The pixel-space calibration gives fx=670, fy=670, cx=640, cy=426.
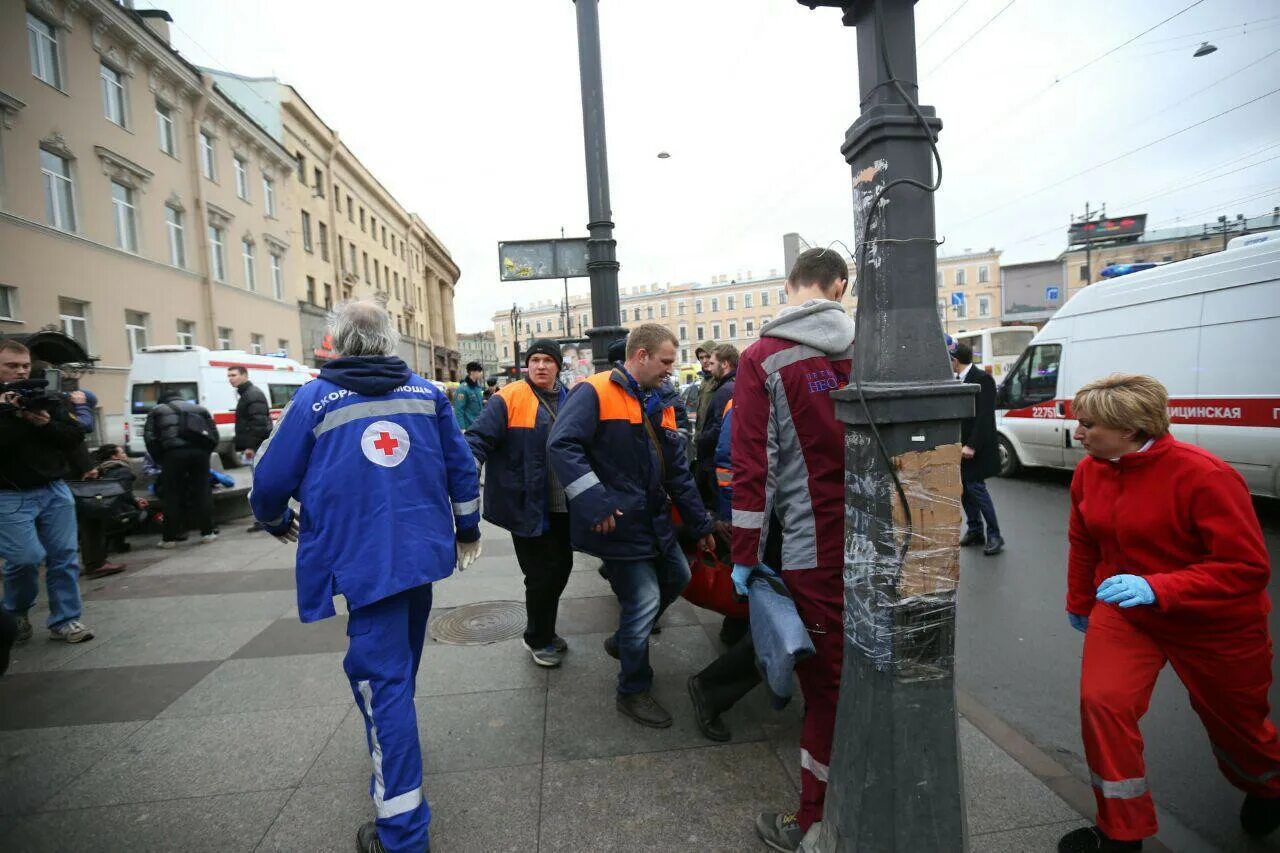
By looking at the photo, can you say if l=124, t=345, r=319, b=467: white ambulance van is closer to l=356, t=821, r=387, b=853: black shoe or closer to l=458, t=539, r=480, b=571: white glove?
l=458, t=539, r=480, b=571: white glove

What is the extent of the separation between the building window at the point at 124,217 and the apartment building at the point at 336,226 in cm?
663

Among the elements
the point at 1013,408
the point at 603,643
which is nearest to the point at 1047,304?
the point at 1013,408

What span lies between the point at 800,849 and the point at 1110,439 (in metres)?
1.68

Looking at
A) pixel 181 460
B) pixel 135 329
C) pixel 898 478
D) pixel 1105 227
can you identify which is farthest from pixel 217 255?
pixel 1105 227

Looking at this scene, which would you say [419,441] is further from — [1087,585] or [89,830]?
[1087,585]

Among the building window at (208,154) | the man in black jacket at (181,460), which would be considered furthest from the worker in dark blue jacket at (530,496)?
the building window at (208,154)

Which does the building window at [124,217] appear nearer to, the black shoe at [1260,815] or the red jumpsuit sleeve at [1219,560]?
the red jumpsuit sleeve at [1219,560]

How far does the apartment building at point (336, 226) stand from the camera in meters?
28.7

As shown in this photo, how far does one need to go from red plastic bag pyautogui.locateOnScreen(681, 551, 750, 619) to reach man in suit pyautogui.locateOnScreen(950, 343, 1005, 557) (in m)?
2.69

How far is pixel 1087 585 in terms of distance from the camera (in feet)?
8.17

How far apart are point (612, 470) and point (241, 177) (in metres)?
28.1

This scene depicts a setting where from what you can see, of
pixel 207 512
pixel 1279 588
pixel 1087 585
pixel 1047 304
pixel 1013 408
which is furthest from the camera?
pixel 1047 304

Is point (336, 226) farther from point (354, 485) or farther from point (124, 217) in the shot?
point (354, 485)

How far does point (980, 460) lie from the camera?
19.1 ft
